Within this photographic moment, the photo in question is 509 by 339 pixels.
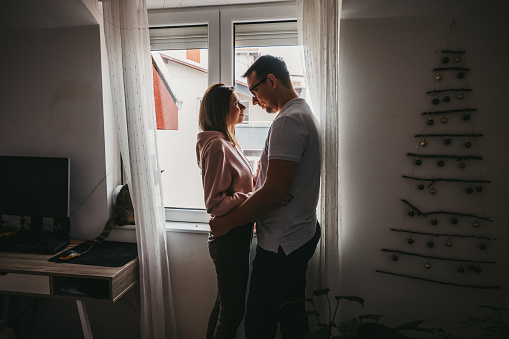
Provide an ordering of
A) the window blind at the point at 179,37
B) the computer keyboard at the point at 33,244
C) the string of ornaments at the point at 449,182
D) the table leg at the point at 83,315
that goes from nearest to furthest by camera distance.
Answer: the string of ornaments at the point at 449,182 < the table leg at the point at 83,315 < the computer keyboard at the point at 33,244 < the window blind at the point at 179,37

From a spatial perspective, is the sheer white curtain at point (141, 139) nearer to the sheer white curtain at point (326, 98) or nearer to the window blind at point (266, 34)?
the window blind at point (266, 34)

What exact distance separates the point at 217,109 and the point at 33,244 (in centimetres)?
134

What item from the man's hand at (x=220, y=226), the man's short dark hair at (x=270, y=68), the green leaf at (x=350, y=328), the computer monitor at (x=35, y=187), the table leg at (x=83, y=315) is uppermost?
the man's short dark hair at (x=270, y=68)

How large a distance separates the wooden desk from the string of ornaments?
1413mm

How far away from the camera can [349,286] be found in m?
1.58

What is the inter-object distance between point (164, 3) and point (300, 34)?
3.01 ft

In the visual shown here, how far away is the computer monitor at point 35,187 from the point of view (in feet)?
5.69

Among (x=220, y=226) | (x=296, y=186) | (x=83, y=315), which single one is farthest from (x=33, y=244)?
(x=296, y=186)

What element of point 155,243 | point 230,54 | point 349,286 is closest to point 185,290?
point 155,243

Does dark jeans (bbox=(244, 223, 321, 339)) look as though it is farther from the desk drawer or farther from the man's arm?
the desk drawer

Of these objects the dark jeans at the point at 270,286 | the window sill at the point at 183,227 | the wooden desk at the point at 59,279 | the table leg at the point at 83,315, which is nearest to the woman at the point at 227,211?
A: the dark jeans at the point at 270,286

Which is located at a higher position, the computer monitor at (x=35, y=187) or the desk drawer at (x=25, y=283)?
the computer monitor at (x=35, y=187)

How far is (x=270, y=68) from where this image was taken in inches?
51.7

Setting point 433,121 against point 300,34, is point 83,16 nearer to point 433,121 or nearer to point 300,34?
point 300,34
